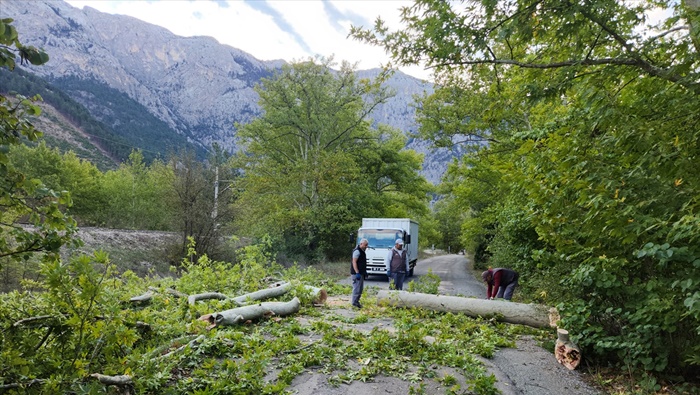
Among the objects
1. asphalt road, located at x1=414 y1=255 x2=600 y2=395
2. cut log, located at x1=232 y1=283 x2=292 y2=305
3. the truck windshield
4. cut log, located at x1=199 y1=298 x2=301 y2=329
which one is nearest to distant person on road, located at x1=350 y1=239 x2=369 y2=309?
cut log, located at x1=232 y1=283 x2=292 y2=305

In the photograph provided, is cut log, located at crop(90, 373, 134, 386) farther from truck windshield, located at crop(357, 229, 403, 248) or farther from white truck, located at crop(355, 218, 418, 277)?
truck windshield, located at crop(357, 229, 403, 248)

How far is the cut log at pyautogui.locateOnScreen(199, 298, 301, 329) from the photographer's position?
698 cm

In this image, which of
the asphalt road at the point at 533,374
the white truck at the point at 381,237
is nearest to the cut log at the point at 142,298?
the asphalt road at the point at 533,374

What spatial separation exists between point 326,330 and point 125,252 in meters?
16.2

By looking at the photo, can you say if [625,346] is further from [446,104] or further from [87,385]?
[446,104]

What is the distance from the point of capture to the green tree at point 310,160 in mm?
24688

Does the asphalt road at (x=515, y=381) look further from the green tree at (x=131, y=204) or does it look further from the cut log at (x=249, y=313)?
the green tree at (x=131, y=204)

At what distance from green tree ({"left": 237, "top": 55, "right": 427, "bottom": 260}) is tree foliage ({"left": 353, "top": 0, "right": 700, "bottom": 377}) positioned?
18381 millimetres

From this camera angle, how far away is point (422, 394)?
4.68m

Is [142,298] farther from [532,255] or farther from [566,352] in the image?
[566,352]

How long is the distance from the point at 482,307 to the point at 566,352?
3.02 metres

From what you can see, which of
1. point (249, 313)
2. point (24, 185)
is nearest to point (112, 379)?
point (24, 185)

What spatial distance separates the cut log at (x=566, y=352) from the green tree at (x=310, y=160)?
1848 centimetres

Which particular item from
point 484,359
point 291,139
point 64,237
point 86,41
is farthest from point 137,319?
point 86,41
